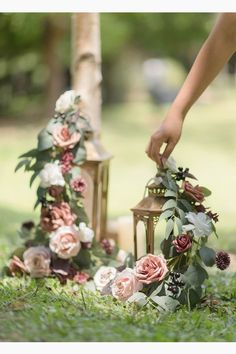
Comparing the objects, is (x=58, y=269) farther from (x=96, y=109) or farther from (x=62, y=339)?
(x=96, y=109)

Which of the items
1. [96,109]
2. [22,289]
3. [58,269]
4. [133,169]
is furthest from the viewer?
[133,169]

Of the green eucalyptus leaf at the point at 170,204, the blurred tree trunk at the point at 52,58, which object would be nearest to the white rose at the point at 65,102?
the green eucalyptus leaf at the point at 170,204

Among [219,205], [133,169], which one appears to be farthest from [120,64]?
[219,205]

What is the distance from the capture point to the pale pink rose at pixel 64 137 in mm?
3885

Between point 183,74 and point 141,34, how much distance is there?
8.85 m

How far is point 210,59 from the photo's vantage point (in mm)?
3361

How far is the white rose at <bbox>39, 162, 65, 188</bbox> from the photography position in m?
3.79

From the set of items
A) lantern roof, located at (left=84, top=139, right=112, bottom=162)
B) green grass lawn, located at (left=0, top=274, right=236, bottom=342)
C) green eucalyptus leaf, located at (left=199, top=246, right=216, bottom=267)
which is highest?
lantern roof, located at (left=84, top=139, right=112, bottom=162)

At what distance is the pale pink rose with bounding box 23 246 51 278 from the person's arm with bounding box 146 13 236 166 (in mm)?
834

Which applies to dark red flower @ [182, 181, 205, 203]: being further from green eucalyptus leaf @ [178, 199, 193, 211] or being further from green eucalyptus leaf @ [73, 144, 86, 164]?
green eucalyptus leaf @ [73, 144, 86, 164]

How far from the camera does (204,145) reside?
1285cm

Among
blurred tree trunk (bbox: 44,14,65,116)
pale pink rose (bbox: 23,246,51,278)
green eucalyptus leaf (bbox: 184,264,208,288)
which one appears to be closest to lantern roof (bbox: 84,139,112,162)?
pale pink rose (bbox: 23,246,51,278)

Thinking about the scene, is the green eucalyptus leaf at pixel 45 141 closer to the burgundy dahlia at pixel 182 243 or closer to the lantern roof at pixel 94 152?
the lantern roof at pixel 94 152

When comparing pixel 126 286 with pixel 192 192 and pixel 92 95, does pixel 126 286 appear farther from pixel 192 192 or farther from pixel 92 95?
pixel 92 95
